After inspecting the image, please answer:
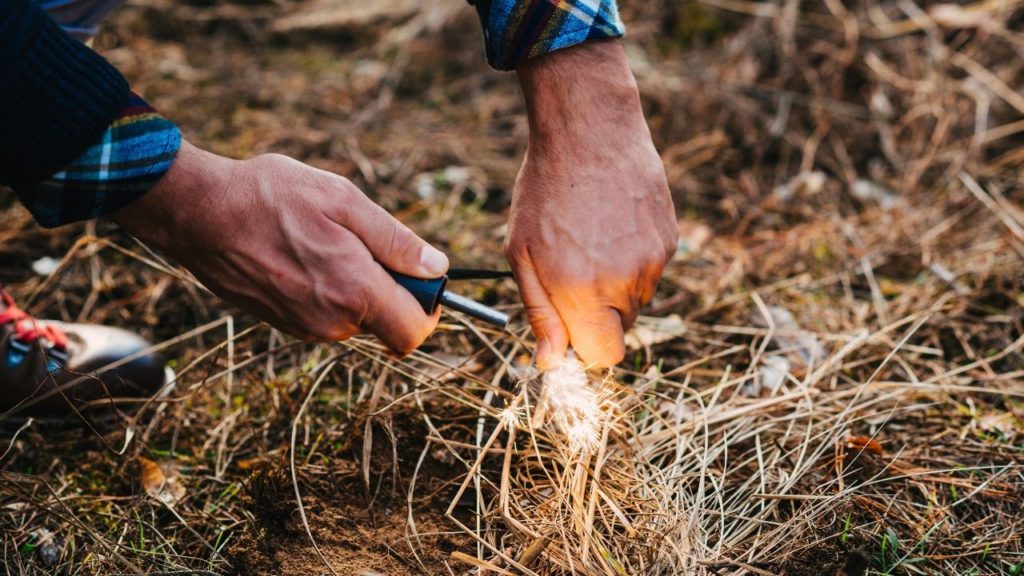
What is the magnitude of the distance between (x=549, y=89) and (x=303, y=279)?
0.63m

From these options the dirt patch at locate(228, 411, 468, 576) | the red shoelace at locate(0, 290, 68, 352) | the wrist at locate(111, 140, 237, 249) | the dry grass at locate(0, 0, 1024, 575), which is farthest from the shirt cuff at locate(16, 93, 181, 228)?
the red shoelace at locate(0, 290, 68, 352)

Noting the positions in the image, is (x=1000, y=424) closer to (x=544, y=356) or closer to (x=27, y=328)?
(x=544, y=356)

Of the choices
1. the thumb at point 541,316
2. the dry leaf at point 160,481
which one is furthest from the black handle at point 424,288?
the dry leaf at point 160,481

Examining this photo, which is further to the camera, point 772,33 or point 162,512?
point 772,33

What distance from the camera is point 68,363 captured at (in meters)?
1.76

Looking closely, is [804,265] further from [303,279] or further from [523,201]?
[303,279]

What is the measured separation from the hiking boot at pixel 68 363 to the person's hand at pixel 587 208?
3.57ft

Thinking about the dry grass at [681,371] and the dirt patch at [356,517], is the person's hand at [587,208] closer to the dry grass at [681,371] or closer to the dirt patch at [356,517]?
the dry grass at [681,371]

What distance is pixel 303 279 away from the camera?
1.16m

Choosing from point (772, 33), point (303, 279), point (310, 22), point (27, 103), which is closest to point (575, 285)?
point (303, 279)

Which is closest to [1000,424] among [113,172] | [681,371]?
[681,371]

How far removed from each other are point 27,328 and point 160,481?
62 centimetres

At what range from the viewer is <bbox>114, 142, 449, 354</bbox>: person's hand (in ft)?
3.72

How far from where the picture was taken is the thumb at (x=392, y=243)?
1.17 m
